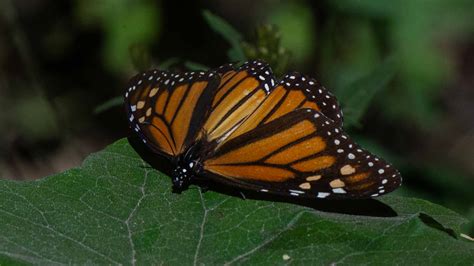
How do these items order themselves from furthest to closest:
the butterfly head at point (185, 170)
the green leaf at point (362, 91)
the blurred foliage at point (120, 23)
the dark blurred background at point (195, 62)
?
the blurred foliage at point (120, 23), the dark blurred background at point (195, 62), the green leaf at point (362, 91), the butterfly head at point (185, 170)

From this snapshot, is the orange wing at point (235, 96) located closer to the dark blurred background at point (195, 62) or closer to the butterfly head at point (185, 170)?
the butterfly head at point (185, 170)

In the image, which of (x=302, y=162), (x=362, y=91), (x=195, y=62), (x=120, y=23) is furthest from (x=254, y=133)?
(x=120, y=23)

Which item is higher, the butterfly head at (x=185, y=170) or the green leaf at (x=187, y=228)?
the butterfly head at (x=185, y=170)

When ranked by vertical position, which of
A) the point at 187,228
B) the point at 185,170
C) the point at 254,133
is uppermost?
the point at 254,133

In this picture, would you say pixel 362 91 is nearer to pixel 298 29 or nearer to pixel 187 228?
pixel 298 29

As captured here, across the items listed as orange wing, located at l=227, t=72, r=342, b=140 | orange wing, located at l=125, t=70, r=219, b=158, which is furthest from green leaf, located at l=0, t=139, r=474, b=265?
orange wing, located at l=227, t=72, r=342, b=140

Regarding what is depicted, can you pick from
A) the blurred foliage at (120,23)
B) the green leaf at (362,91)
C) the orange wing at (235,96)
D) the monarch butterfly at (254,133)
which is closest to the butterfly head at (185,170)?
the monarch butterfly at (254,133)
